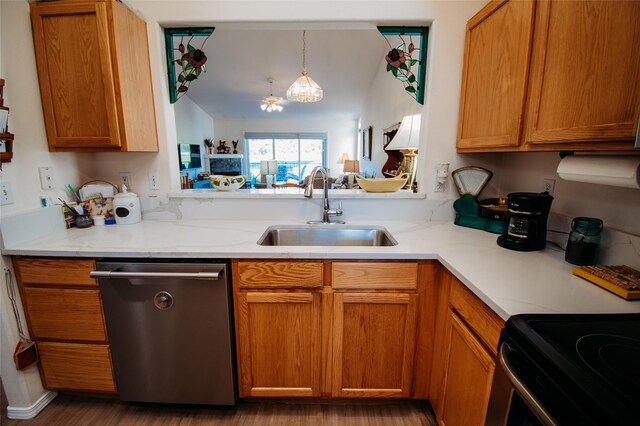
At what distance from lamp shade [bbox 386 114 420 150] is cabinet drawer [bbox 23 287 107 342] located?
1.84 meters

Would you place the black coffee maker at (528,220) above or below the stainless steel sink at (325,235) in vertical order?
above

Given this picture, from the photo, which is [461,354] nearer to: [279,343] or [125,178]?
[279,343]

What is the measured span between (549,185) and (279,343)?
59.3 inches

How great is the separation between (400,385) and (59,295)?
166 cm

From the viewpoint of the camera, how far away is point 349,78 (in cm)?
577

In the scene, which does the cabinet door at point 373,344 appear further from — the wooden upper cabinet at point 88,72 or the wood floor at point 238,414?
the wooden upper cabinet at point 88,72

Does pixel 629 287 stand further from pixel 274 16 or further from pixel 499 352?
pixel 274 16

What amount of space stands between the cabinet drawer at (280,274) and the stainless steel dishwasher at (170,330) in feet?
0.30

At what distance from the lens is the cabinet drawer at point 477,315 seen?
2.89ft

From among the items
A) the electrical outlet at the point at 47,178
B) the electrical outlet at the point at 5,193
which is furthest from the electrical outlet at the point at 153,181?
the electrical outlet at the point at 5,193

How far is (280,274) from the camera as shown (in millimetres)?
1269

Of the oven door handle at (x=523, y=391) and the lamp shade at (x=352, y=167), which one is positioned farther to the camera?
the lamp shade at (x=352, y=167)

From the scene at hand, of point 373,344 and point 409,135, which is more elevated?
point 409,135

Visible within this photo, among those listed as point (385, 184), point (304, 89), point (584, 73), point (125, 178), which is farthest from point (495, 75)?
point (304, 89)
